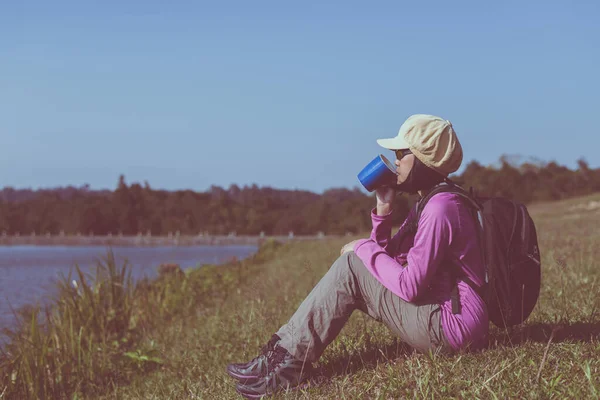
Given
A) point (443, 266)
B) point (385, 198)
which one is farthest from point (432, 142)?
point (443, 266)

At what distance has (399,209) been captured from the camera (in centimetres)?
6269

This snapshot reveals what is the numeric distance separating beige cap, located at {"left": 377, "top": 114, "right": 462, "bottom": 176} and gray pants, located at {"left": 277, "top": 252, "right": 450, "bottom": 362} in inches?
23.6

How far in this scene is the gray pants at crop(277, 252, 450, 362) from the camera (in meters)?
3.14

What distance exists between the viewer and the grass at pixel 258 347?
2.94m

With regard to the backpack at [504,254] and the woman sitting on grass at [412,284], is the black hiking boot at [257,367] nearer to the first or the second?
the woman sitting on grass at [412,284]

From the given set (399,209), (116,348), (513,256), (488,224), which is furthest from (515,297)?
(399,209)

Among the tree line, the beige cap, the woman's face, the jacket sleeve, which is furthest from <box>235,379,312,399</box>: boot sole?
the tree line

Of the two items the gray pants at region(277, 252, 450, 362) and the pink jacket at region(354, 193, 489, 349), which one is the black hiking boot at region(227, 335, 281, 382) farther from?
the pink jacket at region(354, 193, 489, 349)

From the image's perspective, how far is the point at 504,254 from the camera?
3115mm

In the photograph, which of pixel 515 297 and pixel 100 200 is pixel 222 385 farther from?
pixel 100 200

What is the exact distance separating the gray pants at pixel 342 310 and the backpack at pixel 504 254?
0.27m

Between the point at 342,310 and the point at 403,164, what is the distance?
0.78 metres

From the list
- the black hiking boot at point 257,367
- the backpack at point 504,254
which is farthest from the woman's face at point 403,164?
the black hiking boot at point 257,367

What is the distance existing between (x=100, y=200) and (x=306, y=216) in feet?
149
